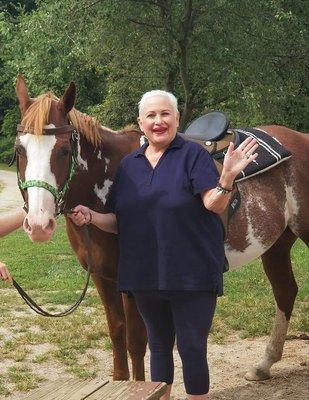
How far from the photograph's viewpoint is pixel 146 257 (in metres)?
2.87

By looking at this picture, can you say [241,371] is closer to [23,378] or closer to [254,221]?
[254,221]

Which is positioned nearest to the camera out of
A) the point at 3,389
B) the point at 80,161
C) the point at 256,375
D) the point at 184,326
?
the point at 184,326

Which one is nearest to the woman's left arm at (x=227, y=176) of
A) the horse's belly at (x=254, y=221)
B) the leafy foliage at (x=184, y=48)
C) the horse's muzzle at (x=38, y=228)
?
the horse's muzzle at (x=38, y=228)

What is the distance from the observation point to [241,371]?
485cm

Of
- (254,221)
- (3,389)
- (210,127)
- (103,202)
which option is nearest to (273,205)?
(254,221)

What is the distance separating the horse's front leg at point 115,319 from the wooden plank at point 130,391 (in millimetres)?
1196

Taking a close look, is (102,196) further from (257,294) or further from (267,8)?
(267,8)

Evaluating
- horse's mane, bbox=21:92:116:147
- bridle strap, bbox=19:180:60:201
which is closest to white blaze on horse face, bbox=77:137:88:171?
horse's mane, bbox=21:92:116:147

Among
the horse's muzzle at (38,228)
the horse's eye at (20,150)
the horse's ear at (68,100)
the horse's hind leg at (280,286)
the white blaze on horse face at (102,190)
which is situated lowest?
the horse's hind leg at (280,286)

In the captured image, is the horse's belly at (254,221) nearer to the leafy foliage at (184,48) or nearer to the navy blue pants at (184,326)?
the navy blue pants at (184,326)

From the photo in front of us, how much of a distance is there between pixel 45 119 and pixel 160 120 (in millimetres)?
641

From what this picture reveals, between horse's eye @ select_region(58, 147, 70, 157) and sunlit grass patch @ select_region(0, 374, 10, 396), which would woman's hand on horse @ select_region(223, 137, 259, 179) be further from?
sunlit grass patch @ select_region(0, 374, 10, 396)

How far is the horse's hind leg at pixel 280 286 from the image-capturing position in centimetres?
487

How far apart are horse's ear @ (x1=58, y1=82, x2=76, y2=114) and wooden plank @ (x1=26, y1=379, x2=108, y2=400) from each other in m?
1.40
